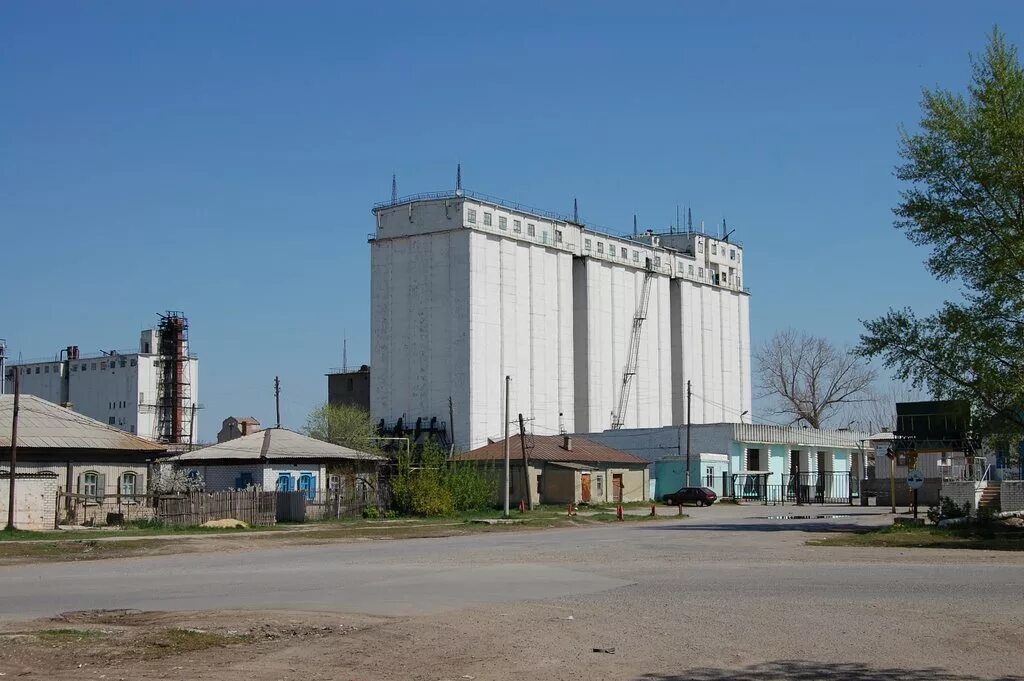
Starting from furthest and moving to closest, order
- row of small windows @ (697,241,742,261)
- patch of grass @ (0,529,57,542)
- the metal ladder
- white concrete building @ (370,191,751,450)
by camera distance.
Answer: row of small windows @ (697,241,742,261)
the metal ladder
white concrete building @ (370,191,751,450)
patch of grass @ (0,529,57,542)

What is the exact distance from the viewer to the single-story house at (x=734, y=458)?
8506 centimetres

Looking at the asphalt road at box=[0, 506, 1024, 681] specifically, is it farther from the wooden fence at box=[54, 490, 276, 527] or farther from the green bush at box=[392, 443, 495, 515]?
the green bush at box=[392, 443, 495, 515]

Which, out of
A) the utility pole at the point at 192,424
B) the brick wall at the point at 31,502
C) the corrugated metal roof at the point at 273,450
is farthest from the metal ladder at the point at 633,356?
the brick wall at the point at 31,502

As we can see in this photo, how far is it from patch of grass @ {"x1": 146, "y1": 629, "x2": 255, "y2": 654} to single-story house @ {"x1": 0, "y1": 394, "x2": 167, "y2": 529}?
30.6m

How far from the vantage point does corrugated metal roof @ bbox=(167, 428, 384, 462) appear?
53344 millimetres

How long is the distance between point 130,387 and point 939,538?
331 ft

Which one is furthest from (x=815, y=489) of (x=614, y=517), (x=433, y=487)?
(x=433, y=487)

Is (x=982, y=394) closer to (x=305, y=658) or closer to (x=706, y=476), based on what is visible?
(x=305, y=658)

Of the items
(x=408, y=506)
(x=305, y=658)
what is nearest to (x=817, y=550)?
(x=305, y=658)

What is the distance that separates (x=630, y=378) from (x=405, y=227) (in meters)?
26.5

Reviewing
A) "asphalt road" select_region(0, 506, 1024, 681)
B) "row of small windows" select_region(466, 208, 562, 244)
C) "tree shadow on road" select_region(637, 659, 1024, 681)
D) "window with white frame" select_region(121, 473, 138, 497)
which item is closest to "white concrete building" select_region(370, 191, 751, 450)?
"row of small windows" select_region(466, 208, 562, 244)

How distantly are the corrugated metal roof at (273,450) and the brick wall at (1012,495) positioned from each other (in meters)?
28.3

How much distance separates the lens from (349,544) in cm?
3700

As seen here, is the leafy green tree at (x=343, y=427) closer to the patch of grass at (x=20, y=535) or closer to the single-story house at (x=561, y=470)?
the single-story house at (x=561, y=470)
